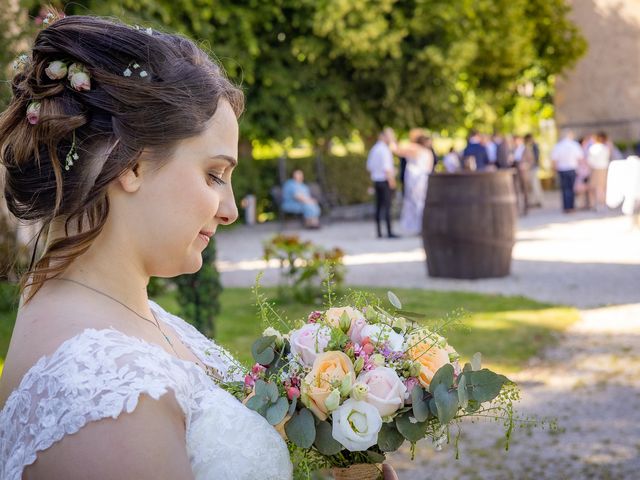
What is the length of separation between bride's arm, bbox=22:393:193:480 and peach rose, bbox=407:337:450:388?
652 mm

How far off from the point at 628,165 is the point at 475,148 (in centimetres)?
629

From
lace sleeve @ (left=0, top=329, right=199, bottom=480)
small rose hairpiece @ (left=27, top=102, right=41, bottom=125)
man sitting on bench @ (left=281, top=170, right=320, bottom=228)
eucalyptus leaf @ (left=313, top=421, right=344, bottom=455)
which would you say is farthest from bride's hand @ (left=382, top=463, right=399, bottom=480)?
man sitting on bench @ (left=281, top=170, right=320, bottom=228)

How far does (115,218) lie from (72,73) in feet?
1.05

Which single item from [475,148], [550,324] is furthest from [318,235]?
[550,324]

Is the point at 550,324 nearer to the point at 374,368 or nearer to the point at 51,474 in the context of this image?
the point at 374,368

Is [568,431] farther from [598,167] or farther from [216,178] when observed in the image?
[598,167]

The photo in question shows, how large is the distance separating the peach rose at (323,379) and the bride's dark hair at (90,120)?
589mm

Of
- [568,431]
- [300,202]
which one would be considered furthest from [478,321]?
[300,202]

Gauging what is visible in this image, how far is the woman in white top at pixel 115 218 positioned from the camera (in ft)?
5.70

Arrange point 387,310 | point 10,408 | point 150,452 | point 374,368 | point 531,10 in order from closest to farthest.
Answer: point 150,452, point 10,408, point 374,368, point 387,310, point 531,10

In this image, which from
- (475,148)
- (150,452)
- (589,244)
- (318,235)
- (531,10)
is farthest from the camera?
(531,10)

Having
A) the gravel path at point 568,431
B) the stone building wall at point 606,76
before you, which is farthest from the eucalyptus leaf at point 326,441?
the stone building wall at point 606,76

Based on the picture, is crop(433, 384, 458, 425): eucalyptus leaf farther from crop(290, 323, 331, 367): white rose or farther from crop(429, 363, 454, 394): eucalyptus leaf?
crop(290, 323, 331, 367): white rose

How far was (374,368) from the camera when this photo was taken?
6.95 feet
